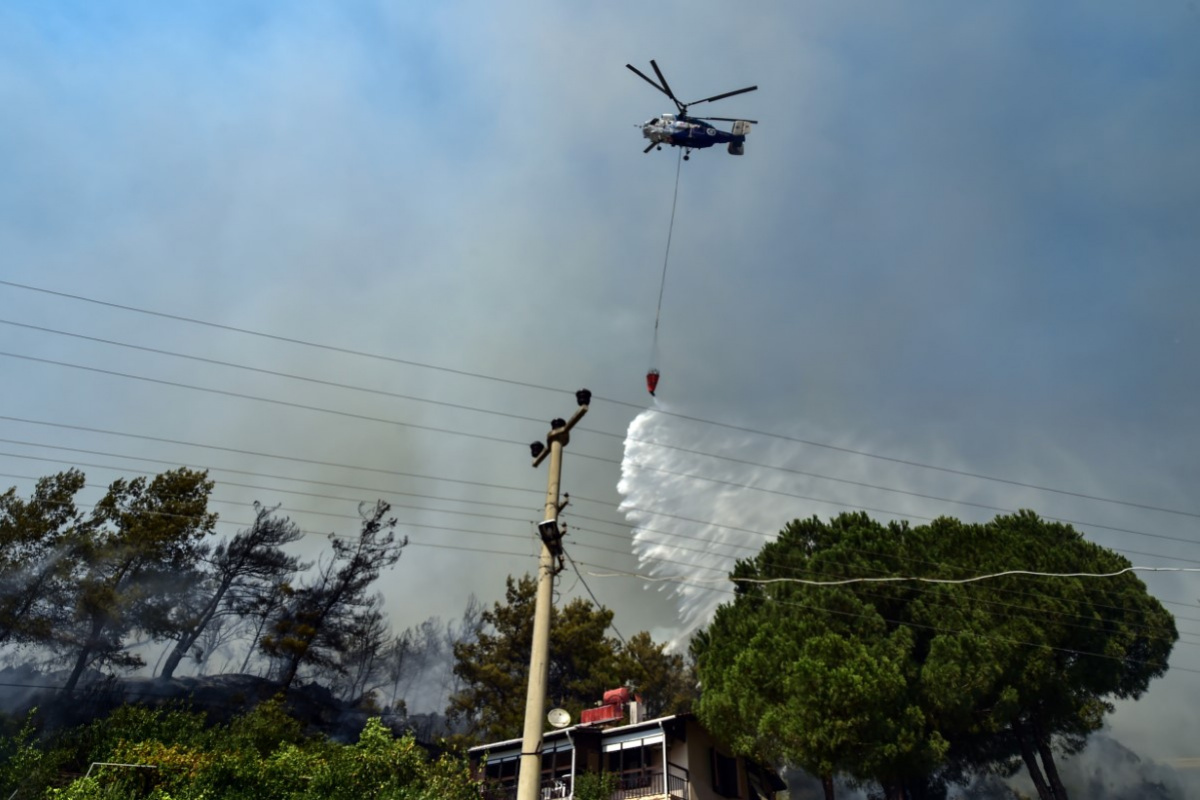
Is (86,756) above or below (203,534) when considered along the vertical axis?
below

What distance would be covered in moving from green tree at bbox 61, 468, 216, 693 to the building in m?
24.8

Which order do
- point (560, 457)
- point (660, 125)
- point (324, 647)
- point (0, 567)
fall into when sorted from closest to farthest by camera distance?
point (560, 457) < point (660, 125) < point (0, 567) < point (324, 647)

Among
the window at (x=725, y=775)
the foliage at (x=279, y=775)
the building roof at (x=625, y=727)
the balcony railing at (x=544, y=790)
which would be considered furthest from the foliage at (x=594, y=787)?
the foliage at (x=279, y=775)

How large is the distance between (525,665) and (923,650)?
31.4m

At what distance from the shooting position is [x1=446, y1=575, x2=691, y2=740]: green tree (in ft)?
171

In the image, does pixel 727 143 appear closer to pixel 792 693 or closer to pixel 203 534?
pixel 792 693

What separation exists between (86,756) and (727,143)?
39.5m

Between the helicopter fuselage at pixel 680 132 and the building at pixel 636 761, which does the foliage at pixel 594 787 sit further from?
the helicopter fuselage at pixel 680 132

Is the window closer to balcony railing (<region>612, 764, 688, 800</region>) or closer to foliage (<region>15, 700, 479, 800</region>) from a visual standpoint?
balcony railing (<region>612, 764, 688, 800</region>)

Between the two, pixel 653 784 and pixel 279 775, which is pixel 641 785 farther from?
pixel 279 775

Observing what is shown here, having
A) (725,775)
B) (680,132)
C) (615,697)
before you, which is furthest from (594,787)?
(680,132)

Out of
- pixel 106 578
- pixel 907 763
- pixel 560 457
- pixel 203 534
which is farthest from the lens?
pixel 203 534

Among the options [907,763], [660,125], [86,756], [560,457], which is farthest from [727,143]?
[86,756]

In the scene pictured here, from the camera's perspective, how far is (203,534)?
159ft
